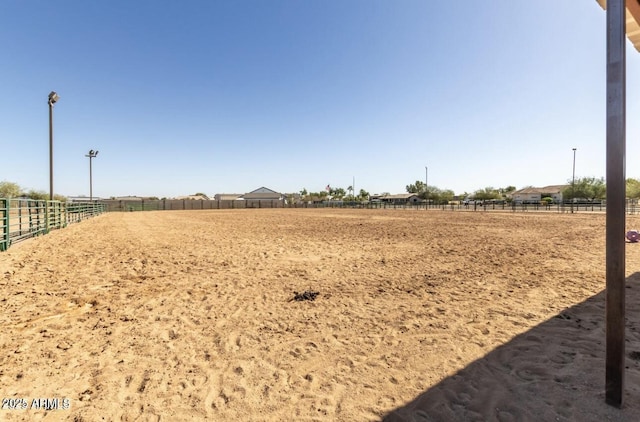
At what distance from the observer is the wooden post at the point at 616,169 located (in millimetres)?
2396

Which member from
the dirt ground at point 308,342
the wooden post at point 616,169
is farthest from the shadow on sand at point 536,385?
the wooden post at point 616,169

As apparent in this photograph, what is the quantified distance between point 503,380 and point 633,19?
7.30 meters

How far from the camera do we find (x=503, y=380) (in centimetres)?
304

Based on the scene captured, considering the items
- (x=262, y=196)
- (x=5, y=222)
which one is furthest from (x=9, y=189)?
A: (x=262, y=196)

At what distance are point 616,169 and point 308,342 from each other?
3.61m

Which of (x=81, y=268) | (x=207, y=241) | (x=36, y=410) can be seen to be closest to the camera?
(x=36, y=410)

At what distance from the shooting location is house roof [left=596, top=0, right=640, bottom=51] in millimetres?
4943

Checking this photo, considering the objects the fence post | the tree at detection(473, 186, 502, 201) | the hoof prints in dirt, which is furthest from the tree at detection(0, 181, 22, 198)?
the tree at detection(473, 186, 502, 201)

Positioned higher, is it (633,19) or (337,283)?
(633,19)

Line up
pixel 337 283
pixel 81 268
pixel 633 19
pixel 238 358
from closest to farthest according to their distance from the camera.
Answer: pixel 238 358 < pixel 633 19 < pixel 337 283 < pixel 81 268

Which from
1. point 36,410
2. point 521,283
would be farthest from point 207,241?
point 521,283

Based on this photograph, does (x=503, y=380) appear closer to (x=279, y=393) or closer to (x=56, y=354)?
(x=279, y=393)

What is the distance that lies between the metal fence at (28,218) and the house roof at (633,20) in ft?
52.2

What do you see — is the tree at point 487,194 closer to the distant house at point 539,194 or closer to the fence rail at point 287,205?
the distant house at point 539,194
